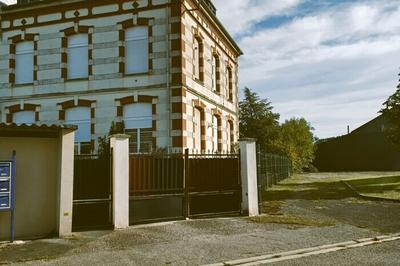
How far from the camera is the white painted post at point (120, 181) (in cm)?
964

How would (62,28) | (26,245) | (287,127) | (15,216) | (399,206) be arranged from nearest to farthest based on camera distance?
(26,245), (15,216), (399,206), (62,28), (287,127)

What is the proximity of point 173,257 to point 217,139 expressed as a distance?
50.2 feet

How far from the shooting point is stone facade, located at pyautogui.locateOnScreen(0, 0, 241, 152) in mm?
16891

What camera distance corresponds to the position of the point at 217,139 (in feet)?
72.4

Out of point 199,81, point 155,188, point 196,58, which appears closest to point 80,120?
point 199,81

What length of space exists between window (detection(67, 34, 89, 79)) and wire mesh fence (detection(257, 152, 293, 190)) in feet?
29.6

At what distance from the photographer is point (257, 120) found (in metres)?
44.9

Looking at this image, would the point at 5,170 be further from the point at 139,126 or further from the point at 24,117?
the point at 24,117

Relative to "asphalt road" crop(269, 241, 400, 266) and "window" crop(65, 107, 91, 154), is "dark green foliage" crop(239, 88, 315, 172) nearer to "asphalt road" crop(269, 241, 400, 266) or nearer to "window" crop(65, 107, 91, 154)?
"window" crop(65, 107, 91, 154)

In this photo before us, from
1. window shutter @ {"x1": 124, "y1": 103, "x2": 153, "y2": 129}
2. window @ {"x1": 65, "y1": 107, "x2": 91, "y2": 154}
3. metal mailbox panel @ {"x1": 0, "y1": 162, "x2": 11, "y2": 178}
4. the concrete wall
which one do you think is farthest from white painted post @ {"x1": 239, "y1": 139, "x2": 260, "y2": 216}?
window @ {"x1": 65, "y1": 107, "x2": 91, "y2": 154}

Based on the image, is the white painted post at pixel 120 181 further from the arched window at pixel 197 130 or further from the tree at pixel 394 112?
the tree at pixel 394 112

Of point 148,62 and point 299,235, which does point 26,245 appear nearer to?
point 299,235

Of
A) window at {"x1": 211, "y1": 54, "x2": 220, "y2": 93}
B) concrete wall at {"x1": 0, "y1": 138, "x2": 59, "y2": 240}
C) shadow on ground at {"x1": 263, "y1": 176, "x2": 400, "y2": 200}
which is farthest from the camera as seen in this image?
window at {"x1": 211, "y1": 54, "x2": 220, "y2": 93}

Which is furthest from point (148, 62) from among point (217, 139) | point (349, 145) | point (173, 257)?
point (349, 145)
